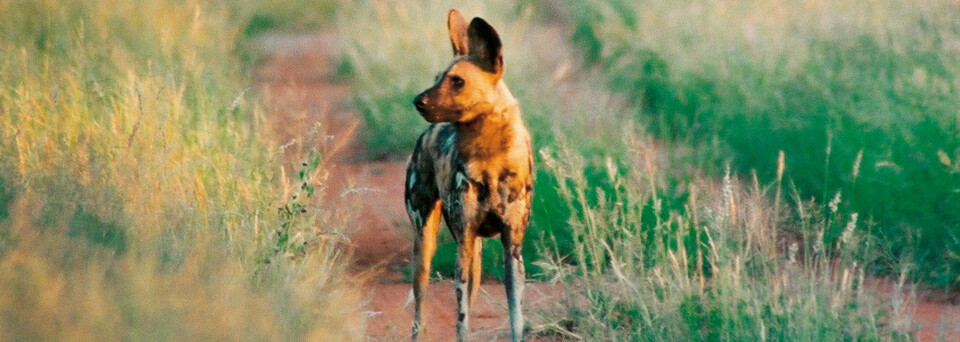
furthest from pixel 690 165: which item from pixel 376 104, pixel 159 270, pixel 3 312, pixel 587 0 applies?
pixel 587 0

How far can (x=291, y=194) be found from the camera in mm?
5738

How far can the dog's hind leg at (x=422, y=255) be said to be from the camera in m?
5.14

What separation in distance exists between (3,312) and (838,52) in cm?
786

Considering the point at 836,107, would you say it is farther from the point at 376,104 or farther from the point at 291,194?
the point at 291,194

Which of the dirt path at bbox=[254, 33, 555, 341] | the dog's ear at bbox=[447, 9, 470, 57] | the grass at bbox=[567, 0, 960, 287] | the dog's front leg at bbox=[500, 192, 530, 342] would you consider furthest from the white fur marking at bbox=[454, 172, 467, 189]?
the grass at bbox=[567, 0, 960, 287]

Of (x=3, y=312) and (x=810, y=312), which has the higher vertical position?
(x=3, y=312)

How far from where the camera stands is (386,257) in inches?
278

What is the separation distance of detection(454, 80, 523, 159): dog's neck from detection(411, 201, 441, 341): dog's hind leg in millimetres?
439

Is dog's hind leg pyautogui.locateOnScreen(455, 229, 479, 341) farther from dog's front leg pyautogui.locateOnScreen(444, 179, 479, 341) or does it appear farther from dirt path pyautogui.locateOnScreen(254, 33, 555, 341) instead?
dirt path pyautogui.locateOnScreen(254, 33, 555, 341)

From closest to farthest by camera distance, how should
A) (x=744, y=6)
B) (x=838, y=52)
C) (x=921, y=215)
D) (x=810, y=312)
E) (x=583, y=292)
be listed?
1. (x=810, y=312)
2. (x=583, y=292)
3. (x=921, y=215)
4. (x=838, y=52)
5. (x=744, y=6)

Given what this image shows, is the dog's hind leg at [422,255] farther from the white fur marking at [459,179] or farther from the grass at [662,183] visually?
the grass at [662,183]

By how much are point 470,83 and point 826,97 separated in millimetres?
5070

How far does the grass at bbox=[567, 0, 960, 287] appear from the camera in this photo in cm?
714

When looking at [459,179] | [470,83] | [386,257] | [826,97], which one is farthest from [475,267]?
[826,97]
